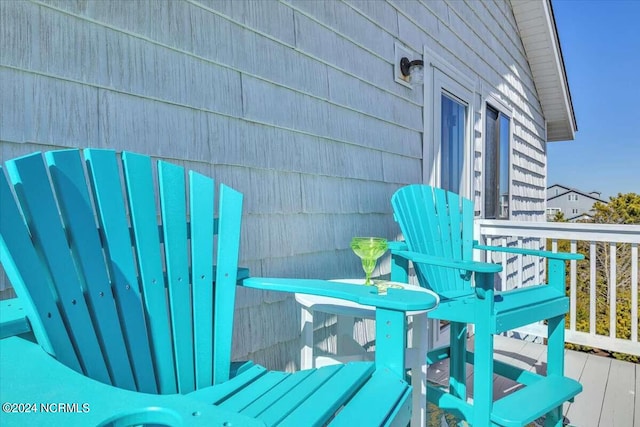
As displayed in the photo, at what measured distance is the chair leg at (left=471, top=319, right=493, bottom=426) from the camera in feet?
5.12

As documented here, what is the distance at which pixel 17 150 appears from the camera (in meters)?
1.07

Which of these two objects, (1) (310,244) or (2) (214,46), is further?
(1) (310,244)

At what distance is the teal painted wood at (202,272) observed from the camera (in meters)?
1.19

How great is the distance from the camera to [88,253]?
99cm

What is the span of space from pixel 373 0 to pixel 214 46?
1367 millimetres

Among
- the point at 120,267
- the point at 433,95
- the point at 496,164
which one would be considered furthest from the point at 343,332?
the point at 496,164

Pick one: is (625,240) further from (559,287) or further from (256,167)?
(256,167)

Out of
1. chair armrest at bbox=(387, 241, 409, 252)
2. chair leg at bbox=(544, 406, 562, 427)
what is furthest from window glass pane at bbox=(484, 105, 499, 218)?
chair leg at bbox=(544, 406, 562, 427)

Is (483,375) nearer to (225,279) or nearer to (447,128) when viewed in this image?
(225,279)

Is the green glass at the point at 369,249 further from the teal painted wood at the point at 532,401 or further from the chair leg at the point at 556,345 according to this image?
the chair leg at the point at 556,345

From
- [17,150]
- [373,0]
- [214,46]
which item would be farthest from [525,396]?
[373,0]

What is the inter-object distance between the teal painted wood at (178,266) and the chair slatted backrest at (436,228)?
48.3 inches

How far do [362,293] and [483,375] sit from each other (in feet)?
2.62

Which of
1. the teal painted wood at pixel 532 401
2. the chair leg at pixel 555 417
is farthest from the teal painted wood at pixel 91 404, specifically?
the chair leg at pixel 555 417
